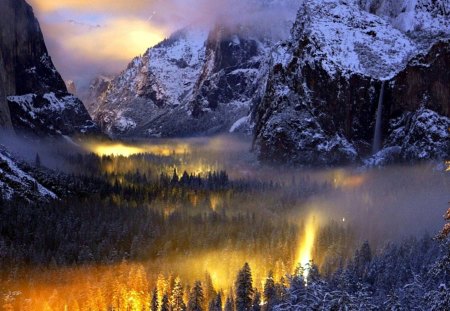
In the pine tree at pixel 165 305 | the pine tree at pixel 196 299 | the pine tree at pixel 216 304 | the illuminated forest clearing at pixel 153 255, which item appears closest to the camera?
the pine tree at pixel 165 305

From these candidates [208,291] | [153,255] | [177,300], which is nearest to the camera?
[177,300]

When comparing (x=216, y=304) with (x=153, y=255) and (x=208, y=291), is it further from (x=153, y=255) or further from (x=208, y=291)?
(x=153, y=255)

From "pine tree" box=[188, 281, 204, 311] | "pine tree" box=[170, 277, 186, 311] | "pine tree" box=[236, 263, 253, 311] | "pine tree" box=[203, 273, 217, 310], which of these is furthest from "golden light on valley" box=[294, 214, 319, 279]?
"pine tree" box=[170, 277, 186, 311]

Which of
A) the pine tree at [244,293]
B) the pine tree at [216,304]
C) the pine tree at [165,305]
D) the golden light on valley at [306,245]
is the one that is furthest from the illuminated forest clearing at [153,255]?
the pine tree at [244,293]

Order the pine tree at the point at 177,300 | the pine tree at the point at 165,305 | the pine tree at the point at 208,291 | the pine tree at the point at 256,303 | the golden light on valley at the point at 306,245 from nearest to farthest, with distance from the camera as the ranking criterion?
1. the pine tree at the point at 256,303
2. the pine tree at the point at 165,305
3. the pine tree at the point at 177,300
4. the pine tree at the point at 208,291
5. the golden light on valley at the point at 306,245

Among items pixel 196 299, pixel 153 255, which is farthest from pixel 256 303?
pixel 153 255

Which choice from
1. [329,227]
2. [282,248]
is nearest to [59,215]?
[282,248]

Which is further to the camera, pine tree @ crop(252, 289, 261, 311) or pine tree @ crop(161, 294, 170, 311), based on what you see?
pine tree @ crop(161, 294, 170, 311)

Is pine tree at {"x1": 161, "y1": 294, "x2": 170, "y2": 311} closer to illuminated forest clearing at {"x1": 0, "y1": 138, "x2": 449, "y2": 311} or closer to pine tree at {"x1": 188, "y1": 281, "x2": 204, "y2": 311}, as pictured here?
illuminated forest clearing at {"x1": 0, "y1": 138, "x2": 449, "y2": 311}

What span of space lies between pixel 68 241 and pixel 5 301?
122ft

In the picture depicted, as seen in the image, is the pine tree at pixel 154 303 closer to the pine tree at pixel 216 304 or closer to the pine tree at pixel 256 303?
the pine tree at pixel 216 304

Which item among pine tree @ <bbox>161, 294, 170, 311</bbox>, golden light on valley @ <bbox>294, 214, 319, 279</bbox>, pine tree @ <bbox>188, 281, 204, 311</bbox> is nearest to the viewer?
pine tree @ <bbox>161, 294, 170, 311</bbox>

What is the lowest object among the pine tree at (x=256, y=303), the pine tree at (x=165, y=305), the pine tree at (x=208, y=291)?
the pine tree at (x=208, y=291)

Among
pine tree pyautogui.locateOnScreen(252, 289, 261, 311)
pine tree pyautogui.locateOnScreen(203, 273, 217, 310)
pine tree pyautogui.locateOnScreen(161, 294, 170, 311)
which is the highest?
pine tree pyautogui.locateOnScreen(252, 289, 261, 311)
